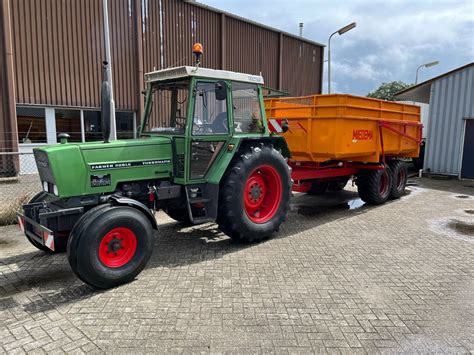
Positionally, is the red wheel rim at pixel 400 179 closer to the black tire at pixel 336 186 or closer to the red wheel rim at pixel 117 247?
the black tire at pixel 336 186

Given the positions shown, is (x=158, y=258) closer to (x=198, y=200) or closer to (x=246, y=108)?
(x=198, y=200)

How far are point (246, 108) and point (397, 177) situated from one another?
5.30m

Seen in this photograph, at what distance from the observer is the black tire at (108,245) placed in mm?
3959

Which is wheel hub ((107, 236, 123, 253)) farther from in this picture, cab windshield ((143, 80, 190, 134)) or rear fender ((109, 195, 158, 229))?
cab windshield ((143, 80, 190, 134))

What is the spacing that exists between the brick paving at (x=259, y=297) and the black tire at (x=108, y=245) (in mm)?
193

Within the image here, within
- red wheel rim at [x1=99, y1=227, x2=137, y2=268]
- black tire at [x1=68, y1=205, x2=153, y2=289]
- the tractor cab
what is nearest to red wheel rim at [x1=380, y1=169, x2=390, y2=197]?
the tractor cab

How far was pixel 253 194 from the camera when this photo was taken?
5.88 metres

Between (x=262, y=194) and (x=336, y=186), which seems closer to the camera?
(x=262, y=194)

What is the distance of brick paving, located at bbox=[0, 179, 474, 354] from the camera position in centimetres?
326

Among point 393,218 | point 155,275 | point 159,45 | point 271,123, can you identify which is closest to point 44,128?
point 159,45

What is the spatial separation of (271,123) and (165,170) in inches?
96.7

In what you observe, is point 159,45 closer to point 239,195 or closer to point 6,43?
point 6,43

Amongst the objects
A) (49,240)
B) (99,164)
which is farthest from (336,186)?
(49,240)

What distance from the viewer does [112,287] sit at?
420 cm
